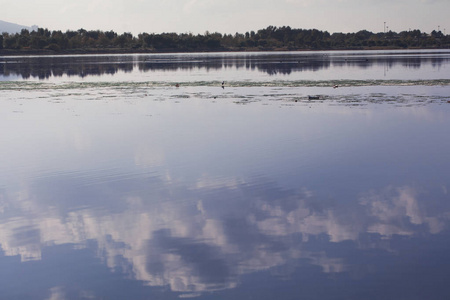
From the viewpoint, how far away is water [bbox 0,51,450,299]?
11445 mm

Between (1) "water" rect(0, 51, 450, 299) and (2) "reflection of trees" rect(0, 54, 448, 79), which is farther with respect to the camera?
(2) "reflection of trees" rect(0, 54, 448, 79)

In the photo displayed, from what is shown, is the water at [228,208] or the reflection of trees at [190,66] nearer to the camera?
the water at [228,208]

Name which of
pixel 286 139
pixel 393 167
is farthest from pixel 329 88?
pixel 393 167

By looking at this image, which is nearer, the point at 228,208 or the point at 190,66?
the point at 228,208

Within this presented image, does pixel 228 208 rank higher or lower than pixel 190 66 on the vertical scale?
lower

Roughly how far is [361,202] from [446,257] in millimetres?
4269

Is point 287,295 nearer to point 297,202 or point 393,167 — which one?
point 297,202

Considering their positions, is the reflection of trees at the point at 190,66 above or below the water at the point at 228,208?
above

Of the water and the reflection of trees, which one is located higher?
the reflection of trees

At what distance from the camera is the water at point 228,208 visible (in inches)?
451

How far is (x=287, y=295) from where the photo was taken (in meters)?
10.7

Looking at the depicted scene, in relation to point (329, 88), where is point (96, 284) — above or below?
below

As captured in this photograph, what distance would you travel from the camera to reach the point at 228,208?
15961 millimetres

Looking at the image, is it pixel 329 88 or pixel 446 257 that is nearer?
pixel 446 257
